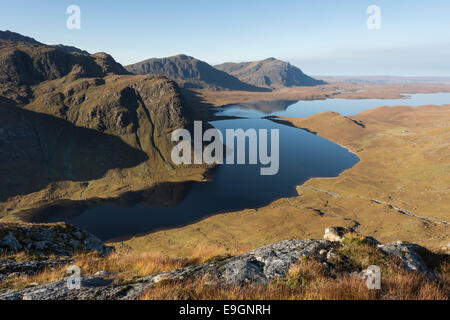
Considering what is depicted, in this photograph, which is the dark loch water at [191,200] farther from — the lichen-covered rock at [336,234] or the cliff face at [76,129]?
the lichen-covered rock at [336,234]

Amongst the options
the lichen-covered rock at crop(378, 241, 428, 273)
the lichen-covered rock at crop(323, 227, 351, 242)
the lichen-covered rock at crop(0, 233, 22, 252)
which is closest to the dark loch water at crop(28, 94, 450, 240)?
the lichen-covered rock at crop(0, 233, 22, 252)

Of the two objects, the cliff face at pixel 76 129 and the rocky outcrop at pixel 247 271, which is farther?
the cliff face at pixel 76 129

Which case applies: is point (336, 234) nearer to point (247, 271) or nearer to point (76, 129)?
point (247, 271)

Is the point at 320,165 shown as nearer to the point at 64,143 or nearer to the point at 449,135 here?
the point at 449,135

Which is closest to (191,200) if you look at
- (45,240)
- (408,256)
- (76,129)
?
(45,240)

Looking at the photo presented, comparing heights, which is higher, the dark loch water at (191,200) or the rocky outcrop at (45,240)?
the rocky outcrop at (45,240)

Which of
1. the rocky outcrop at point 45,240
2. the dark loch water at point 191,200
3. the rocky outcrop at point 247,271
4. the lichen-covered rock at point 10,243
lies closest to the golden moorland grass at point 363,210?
the dark loch water at point 191,200
